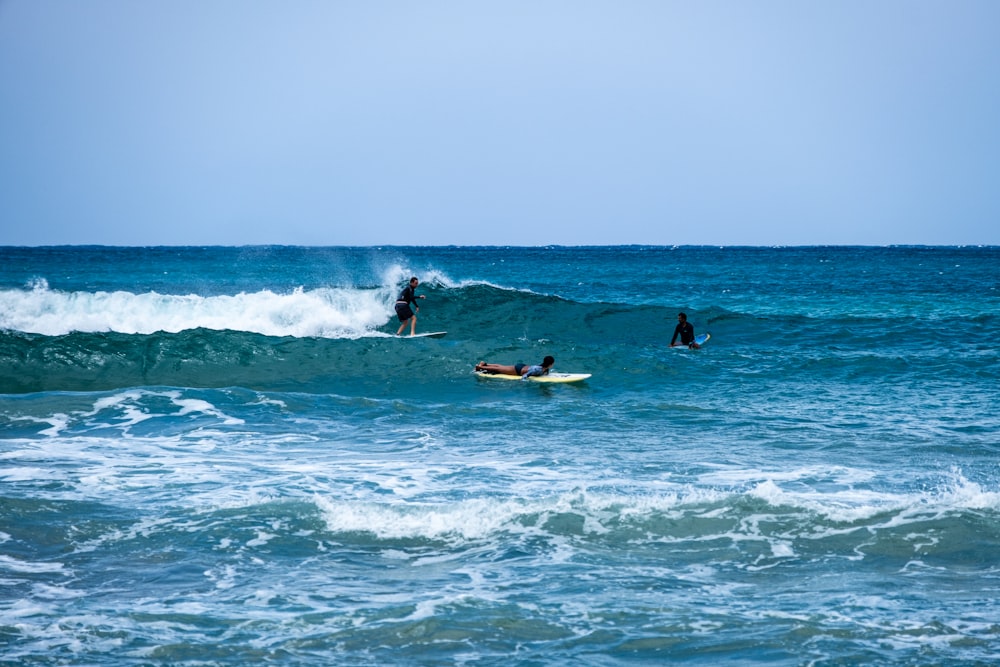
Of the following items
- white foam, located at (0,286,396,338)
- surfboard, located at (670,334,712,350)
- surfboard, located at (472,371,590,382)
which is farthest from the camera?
white foam, located at (0,286,396,338)

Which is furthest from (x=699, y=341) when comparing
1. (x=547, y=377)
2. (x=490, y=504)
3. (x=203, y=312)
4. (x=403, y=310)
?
(x=490, y=504)

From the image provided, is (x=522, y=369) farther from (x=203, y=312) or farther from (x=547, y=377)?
(x=203, y=312)

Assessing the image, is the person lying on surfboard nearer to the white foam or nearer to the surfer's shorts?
the surfer's shorts

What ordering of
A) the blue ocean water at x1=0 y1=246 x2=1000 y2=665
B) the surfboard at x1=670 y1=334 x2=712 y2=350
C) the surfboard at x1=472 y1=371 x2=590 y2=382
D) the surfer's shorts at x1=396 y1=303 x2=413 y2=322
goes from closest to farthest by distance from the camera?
the blue ocean water at x1=0 y1=246 x2=1000 y2=665 → the surfboard at x1=472 y1=371 x2=590 y2=382 → the surfboard at x1=670 y1=334 x2=712 y2=350 → the surfer's shorts at x1=396 y1=303 x2=413 y2=322

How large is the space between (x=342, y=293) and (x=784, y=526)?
78.8ft

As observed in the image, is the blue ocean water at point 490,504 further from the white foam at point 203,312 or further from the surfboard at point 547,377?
the white foam at point 203,312

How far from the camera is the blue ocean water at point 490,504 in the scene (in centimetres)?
693

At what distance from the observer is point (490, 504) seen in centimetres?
995

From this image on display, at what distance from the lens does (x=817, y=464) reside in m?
11.9

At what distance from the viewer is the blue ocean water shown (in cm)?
693

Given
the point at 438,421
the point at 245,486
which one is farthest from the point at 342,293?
the point at 245,486

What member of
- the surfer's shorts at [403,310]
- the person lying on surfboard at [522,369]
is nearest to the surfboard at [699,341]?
the person lying on surfboard at [522,369]

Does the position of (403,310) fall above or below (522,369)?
above

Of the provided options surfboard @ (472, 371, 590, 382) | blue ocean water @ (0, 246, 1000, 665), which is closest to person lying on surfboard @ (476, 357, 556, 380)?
surfboard @ (472, 371, 590, 382)
